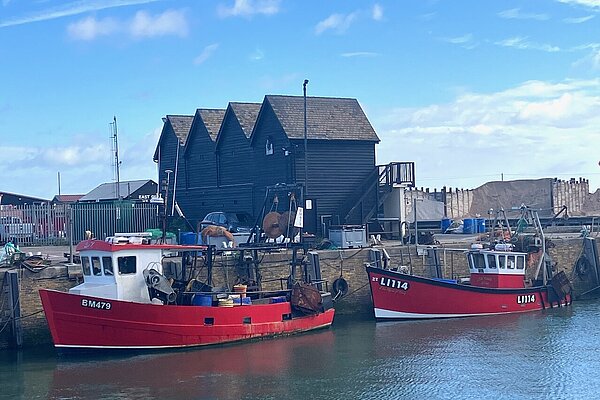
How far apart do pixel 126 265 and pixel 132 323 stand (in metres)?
1.63

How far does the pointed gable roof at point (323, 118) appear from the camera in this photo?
35969 millimetres

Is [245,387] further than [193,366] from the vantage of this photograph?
No

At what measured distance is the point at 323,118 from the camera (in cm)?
3678

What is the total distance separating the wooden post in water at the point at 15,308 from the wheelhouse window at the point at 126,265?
9.53 ft

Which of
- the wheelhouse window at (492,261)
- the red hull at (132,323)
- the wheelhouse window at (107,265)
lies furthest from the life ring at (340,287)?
the wheelhouse window at (107,265)

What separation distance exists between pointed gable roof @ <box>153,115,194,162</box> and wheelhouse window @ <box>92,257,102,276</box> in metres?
22.6

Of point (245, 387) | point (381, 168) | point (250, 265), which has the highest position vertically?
point (381, 168)

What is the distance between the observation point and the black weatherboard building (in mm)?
35969

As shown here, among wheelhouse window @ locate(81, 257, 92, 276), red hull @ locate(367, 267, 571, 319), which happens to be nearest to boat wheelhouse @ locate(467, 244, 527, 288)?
red hull @ locate(367, 267, 571, 319)

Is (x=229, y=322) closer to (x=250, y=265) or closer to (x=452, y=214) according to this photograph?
(x=250, y=265)

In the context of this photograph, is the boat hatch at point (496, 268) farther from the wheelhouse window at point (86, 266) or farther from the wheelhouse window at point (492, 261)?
the wheelhouse window at point (86, 266)

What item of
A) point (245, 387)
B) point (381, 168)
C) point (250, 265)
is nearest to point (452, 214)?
point (381, 168)

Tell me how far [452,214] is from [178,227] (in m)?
24.0

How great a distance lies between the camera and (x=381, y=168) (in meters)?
37.1
